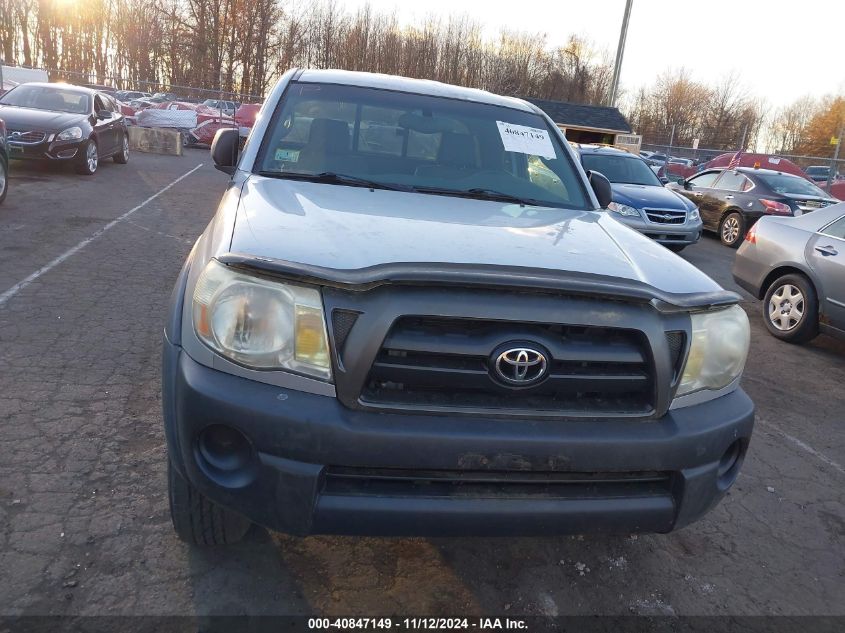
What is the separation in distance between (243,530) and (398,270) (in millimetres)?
1205

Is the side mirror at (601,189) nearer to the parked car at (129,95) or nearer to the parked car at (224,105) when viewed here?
the parked car at (224,105)

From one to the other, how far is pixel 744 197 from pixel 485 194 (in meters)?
10.8

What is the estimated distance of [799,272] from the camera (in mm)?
6145

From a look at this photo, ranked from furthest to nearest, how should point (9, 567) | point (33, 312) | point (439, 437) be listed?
point (33, 312) < point (9, 567) < point (439, 437)

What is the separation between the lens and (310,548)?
8.45ft

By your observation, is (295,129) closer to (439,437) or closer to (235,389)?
(235,389)

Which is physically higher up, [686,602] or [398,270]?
[398,270]

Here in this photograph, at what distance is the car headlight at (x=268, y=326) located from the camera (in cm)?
191

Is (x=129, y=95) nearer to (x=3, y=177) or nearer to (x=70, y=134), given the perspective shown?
(x=70, y=134)

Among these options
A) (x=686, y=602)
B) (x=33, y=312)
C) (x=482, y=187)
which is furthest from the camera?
(x=33, y=312)

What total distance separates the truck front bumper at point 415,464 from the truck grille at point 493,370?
2.6 inches

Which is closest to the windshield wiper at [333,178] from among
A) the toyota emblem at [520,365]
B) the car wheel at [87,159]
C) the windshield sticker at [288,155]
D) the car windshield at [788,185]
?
the windshield sticker at [288,155]

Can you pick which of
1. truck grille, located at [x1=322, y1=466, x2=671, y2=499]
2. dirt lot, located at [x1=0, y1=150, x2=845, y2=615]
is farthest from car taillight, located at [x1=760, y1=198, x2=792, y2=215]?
truck grille, located at [x1=322, y1=466, x2=671, y2=499]

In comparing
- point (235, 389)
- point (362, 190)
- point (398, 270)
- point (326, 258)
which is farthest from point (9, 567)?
point (362, 190)
